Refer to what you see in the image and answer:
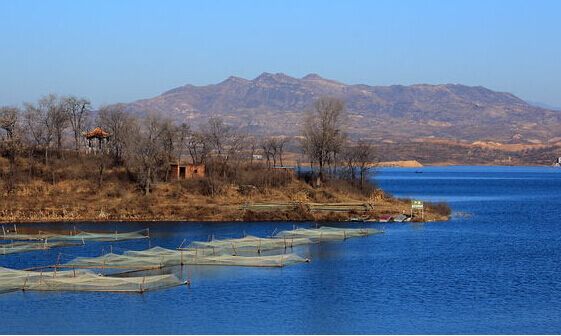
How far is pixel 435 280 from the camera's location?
44.8 metres

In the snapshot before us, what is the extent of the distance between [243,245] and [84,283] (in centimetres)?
1711

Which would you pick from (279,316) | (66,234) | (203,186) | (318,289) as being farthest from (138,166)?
(279,316)

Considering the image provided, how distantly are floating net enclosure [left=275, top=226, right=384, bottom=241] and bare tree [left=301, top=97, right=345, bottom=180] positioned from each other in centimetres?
2317

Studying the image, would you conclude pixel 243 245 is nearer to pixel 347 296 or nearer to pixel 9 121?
pixel 347 296

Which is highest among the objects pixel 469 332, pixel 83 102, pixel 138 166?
pixel 83 102

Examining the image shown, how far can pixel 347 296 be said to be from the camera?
132 feet

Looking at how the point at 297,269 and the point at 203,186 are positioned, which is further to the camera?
the point at 203,186

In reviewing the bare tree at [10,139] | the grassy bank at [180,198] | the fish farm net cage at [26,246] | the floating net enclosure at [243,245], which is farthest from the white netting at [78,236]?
the bare tree at [10,139]

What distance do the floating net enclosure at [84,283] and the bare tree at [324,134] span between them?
4821 cm

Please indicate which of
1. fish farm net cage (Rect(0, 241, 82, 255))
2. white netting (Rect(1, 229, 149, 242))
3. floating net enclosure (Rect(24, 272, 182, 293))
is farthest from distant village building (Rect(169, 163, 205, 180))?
floating net enclosure (Rect(24, 272, 182, 293))

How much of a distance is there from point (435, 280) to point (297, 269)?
7.78m

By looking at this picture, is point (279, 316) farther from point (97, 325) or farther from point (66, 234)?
point (66, 234)

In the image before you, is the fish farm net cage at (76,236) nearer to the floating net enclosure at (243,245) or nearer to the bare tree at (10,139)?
the floating net enclosure at (243,245)

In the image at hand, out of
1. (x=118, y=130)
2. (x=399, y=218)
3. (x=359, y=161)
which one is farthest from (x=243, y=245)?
(x=118, y=130)
